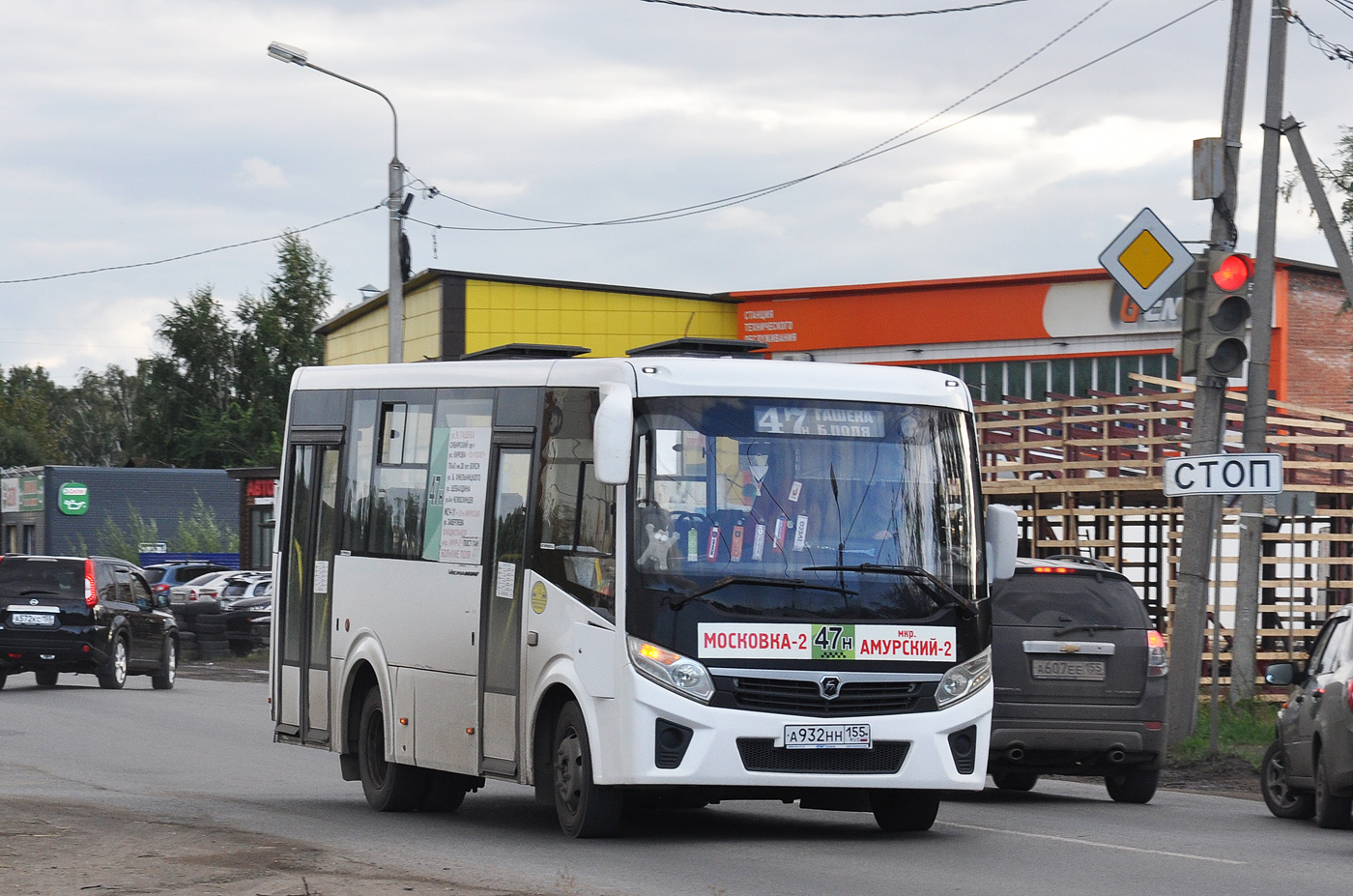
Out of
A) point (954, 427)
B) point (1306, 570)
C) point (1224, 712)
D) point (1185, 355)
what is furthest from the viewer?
point (1306, 570)

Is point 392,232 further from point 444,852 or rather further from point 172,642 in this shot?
point 444,852

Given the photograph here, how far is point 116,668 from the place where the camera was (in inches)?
1160

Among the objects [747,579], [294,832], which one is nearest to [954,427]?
[747,579]

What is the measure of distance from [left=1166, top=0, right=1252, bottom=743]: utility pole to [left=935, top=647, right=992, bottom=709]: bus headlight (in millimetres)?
7224

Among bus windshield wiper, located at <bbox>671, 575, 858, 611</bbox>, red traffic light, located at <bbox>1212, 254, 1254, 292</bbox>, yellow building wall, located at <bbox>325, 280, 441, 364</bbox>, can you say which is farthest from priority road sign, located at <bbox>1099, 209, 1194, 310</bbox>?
yellow building wall, located at <bbox>325, 280, 441, 364</bbox>

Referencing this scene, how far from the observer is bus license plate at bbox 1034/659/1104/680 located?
14.3m

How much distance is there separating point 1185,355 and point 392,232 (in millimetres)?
16569

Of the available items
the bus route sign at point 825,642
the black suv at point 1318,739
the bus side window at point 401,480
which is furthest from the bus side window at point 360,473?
the black suv at point 1318,739

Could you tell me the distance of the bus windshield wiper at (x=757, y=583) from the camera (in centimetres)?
1041

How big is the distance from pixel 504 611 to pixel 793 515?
1.96 m

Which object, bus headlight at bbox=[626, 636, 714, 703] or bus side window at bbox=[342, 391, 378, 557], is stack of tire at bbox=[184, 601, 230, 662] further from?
bus headlight at bbox=[626, 636, 714, 703]

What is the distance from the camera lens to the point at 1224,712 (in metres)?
21.0

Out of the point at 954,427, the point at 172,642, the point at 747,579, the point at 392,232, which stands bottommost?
the point at 172,642

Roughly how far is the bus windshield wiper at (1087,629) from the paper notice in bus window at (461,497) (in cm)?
459
